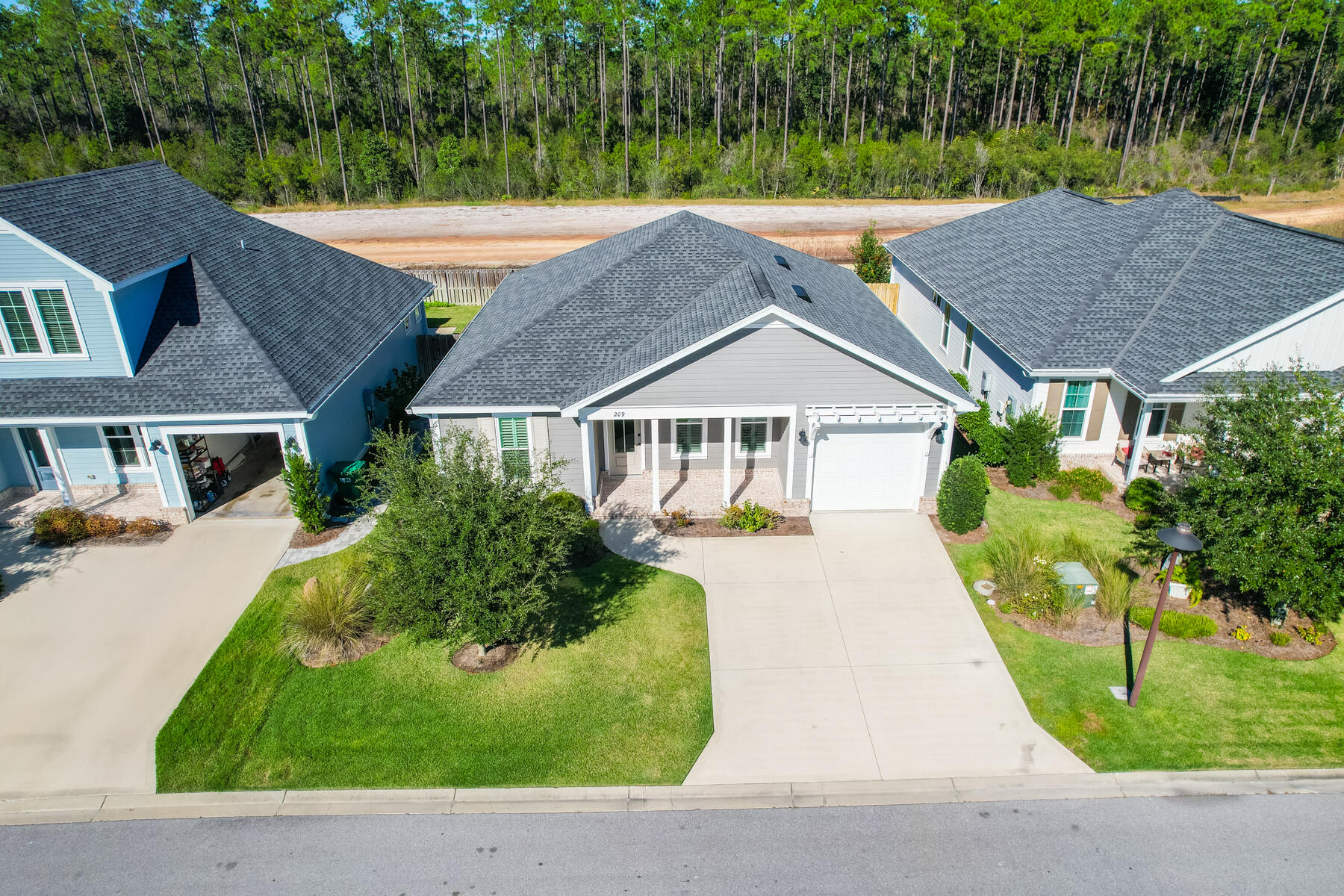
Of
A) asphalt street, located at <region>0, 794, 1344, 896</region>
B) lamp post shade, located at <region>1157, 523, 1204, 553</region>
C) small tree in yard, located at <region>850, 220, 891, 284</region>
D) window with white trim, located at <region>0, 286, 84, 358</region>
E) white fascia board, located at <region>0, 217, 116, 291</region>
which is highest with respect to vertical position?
white fascia board, located at <region>0, 217, 116, 291</region>

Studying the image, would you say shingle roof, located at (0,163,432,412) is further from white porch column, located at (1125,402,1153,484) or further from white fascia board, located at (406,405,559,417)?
white porch column, located at (1125,402,1153,484)

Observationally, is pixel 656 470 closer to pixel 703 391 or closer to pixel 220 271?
pixel 703 391

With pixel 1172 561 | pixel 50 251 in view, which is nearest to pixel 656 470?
pixel 1172 561

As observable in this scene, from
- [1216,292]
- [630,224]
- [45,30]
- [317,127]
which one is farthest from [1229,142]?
[45,30]

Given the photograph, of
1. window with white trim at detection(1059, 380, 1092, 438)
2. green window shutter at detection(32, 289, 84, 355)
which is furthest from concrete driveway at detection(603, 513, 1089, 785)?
green window shutter at detection(32, 289, 84, 355)

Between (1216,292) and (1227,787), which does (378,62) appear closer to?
(1216,292)

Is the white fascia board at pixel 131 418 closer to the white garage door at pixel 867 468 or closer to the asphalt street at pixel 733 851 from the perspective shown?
the asphalt street at pixel 733 851
